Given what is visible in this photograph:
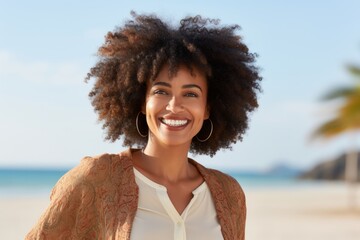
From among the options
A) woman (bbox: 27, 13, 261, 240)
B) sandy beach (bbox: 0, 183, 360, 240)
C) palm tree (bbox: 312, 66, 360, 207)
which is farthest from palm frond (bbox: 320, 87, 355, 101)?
woman (bbox: 27, 13, 261, 240)

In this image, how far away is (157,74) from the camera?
12.6 ft

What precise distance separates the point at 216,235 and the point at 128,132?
73 centimetres

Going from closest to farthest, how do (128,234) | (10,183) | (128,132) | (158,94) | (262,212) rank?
(128,234)
(158,94)
(128,132)
(262,212)
(10,183)

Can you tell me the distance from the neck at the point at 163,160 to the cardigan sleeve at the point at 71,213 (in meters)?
0.39

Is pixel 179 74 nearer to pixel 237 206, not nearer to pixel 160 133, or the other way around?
pixel 160 133

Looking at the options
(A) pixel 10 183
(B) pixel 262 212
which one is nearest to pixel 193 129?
(B) pixel 262 212

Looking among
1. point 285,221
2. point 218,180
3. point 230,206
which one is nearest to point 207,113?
point 218,180

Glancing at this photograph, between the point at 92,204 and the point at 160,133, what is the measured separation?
489 mm

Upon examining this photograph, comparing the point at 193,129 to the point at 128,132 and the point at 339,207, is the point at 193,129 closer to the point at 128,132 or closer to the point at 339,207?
the point at 128,132

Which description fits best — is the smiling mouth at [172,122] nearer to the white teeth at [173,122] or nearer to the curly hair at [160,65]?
the white teeth at [173,122]

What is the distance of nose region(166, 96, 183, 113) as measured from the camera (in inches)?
148

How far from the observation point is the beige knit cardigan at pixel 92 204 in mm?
3623

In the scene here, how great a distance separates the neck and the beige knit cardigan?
0.17m

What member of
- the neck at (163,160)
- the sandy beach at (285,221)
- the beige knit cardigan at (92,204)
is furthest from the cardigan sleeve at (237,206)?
the sandy beach at (285,221)
